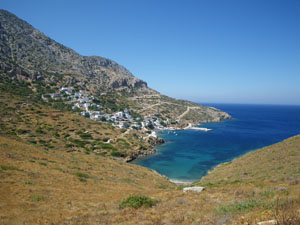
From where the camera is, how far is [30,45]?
104m

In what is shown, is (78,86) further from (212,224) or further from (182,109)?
(212,224)

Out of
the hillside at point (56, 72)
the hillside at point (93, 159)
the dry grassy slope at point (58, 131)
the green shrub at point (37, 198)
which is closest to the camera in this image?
the hillside at point (93, 159)

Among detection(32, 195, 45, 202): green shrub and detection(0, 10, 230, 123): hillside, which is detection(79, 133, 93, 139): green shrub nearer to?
detection(32, 195, 45, 202): green shrub

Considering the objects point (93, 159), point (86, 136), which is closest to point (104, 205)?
point (93, 159)

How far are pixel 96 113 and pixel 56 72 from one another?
44.0m

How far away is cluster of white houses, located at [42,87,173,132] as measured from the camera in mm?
73375

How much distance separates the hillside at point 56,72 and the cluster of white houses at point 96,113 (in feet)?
16.8

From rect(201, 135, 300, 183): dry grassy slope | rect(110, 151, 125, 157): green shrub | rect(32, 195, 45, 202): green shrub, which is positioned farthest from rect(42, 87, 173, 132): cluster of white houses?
rect(32, 195, 45, 202): green shrub

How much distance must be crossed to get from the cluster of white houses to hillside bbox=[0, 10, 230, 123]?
5117 mm

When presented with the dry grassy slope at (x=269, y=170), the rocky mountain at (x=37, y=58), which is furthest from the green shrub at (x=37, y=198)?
the rocky mountain at (x=37, y=58)

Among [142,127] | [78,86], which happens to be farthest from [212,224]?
[78,86]

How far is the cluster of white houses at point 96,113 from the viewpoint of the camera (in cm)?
7338

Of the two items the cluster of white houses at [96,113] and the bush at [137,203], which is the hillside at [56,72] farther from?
the bush at [137,203]

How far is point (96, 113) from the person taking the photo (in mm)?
76250
